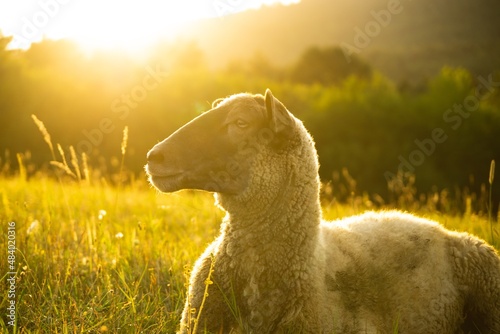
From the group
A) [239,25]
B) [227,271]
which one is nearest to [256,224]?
[227,271]

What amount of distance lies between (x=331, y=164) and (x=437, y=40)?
111672 mm

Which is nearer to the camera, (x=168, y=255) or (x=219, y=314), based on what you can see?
(x=219, y=314)

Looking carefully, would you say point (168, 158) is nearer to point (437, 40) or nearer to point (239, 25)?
point (437, 40)

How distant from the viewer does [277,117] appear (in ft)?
13.0

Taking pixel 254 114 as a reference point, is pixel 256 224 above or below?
below

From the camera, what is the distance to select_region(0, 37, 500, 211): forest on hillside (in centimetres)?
3228

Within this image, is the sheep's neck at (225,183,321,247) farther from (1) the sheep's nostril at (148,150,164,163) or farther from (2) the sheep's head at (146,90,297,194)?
(1) the sheep's nostril at (148,150,164,163)

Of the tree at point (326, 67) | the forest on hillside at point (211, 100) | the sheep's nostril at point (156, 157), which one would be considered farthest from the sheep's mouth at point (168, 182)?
the tree at point (326, 67)

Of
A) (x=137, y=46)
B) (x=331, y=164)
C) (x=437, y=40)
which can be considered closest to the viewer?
(x=331, y=164)

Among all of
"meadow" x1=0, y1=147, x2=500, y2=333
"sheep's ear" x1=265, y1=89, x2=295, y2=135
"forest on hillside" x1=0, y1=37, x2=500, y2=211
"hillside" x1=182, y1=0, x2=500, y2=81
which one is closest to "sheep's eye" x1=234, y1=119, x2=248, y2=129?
"sheep's ear" x1=265, y1=89, x2=295, y2=135

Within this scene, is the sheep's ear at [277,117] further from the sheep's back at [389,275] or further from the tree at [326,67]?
the tree at [326,67]

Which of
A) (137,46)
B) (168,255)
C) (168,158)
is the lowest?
(168,255)

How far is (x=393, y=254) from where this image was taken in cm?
457

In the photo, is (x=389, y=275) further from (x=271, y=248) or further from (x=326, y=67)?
(x=326, y=67)
